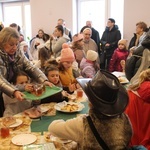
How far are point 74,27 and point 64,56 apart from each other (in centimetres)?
472

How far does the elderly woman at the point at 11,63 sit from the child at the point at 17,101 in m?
0.07

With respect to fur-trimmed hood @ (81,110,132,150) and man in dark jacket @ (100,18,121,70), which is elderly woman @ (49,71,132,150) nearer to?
fur-trimmed hood @ (81,110,132,150)

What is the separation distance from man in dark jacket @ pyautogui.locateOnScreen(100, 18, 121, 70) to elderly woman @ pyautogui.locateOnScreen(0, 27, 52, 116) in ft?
13.1

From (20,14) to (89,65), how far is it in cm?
609

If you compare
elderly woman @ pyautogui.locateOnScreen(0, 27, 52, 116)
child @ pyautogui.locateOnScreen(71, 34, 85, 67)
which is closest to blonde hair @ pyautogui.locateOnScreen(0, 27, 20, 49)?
elderly woman @ pyautogui.locateOnScreen(0, 27, 52, 116)

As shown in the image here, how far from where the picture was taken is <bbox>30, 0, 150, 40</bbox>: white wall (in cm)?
634

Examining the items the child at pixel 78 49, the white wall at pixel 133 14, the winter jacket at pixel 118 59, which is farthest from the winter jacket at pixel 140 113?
the white wall at pixel 133 14

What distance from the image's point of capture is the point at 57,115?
2.00 metres

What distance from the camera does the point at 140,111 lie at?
1.72 meters

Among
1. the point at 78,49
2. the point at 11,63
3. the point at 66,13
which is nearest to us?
the point at 11,63

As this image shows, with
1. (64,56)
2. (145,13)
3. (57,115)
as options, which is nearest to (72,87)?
(64,56)

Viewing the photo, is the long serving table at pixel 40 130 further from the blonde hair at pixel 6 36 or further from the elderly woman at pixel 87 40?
the elderly woman at pixel 87 40

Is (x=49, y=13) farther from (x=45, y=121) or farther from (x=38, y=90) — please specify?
(x=45, y=121)

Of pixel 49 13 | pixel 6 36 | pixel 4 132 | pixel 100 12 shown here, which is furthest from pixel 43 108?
pixel 49 13
